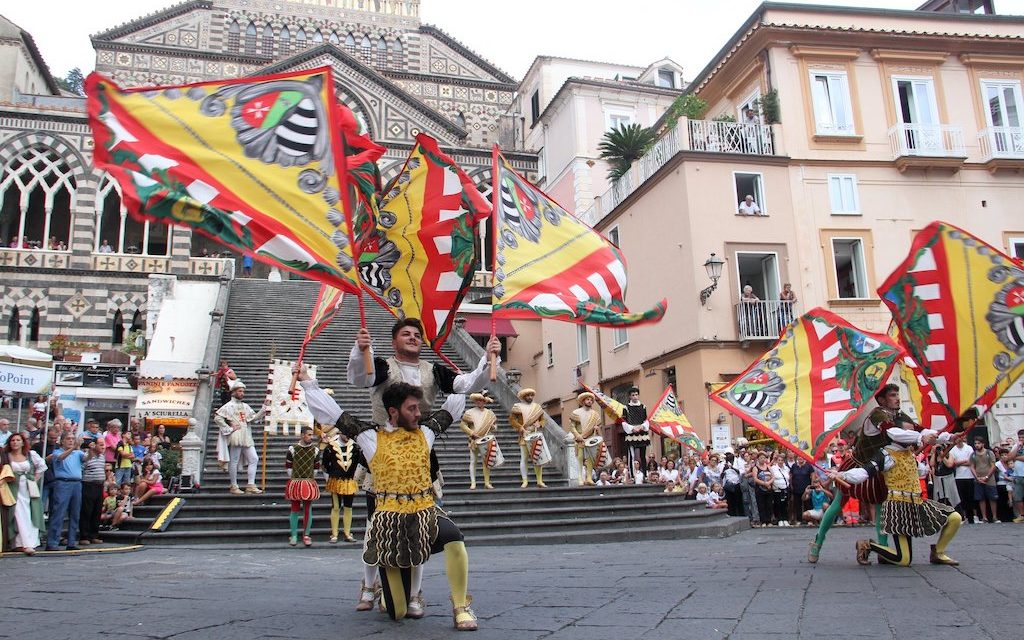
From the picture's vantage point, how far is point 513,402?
69.7 ft

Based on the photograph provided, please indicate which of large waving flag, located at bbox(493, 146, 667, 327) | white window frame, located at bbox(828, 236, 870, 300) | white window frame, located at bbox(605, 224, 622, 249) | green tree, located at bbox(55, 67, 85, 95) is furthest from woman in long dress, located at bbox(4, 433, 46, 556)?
green tree, located at bbox(55, 67, 85, 95)

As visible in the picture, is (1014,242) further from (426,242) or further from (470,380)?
(470,380)

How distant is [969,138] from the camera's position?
2512 cm

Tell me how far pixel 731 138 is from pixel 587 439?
12149mm

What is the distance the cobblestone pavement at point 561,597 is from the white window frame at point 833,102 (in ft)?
54.4

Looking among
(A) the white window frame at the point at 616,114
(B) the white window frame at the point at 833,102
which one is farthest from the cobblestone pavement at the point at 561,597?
(A) the white window frame at the point at 616,114


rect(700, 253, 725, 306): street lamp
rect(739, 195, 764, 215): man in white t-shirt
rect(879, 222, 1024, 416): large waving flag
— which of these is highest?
rect(739, 195, 764, 215): man in white t-shirt

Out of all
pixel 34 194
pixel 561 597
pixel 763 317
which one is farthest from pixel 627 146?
pixel 34 194

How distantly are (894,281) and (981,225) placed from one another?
1904cm

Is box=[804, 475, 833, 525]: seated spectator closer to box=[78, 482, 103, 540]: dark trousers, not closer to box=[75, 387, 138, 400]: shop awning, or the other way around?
box=[78, 482, 103, 540]: dark trousers

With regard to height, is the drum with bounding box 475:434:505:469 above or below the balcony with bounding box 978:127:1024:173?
below

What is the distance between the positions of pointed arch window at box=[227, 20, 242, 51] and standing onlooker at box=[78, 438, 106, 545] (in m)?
44.3

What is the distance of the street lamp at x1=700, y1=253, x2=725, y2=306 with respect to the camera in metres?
21.9

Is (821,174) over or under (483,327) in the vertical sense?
over
